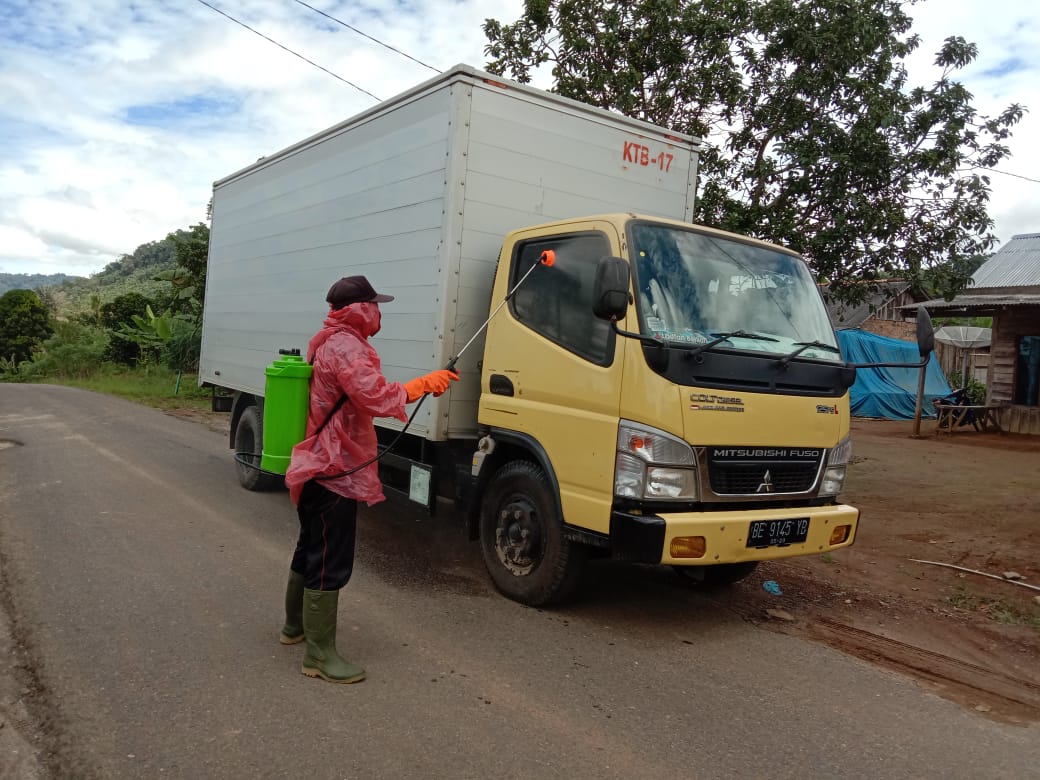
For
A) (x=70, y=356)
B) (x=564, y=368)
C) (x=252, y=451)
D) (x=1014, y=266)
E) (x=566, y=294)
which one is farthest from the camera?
(x=70, y=356)

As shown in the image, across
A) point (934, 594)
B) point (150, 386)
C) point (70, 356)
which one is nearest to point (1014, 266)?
point (934, 594)

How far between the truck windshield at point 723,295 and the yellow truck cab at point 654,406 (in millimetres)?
12

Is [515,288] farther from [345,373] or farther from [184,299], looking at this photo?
[184,299]

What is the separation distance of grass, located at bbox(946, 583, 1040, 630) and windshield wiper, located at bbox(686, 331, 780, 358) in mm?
2611

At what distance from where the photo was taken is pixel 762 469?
4.42m

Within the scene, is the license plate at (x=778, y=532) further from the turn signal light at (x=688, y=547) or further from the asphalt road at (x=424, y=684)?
the asphalt road at (x=424, y=684)

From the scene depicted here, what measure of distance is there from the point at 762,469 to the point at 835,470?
27.1 inches

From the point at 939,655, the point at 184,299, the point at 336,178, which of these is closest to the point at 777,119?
the point at 336,178

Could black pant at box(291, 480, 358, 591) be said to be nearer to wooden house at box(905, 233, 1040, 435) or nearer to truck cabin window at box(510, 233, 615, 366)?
truck cabin window at box(510, 233, 615, 366)

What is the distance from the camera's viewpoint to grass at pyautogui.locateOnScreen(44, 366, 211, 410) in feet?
62.9

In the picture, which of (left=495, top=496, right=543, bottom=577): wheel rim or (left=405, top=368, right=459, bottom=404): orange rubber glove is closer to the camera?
(left=405, top=368, right=459, bottom=404): orange rubber glove

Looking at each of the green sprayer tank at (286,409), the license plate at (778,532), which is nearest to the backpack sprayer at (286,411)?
the green sprayer tank at (286,409)

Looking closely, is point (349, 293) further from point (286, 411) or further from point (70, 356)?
point (70, 356)

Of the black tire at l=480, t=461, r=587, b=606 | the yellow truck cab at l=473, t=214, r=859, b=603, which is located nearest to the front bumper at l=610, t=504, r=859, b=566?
the yellow truck cab at l=473, t=214, r=859, b=603
